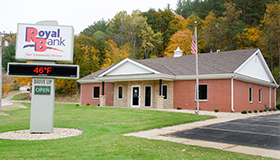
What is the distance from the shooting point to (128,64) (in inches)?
890

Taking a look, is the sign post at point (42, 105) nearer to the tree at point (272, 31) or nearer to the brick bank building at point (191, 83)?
the brick bank building at point (191, 83)

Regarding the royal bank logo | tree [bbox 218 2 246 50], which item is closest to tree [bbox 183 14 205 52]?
tree [bbox 218 2 246 50]

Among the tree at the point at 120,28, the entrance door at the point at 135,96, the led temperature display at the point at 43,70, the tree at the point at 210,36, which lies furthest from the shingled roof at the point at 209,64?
the tree at the point at 120,28

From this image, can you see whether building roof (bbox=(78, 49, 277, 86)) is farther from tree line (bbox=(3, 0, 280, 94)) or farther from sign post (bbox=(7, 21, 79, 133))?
tree line (bbox=(3, 0, 280, 94))

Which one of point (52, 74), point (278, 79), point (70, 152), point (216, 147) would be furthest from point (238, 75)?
point (278, 79)

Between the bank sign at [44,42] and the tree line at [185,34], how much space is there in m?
32.3

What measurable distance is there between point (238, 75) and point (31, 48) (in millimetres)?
15149

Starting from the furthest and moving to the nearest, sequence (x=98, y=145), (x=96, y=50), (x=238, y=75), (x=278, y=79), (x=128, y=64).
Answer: (x=96, y=50) < (x=278, y=79) < (x=128, y=64) < (x=238, y=75) < (x=98, y=145)

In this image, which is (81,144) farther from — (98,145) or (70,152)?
(70,152)

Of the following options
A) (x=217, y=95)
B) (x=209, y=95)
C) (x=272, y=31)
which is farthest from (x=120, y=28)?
(x=217, y=95)

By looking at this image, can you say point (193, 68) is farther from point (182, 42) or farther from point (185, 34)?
point (185, 34)

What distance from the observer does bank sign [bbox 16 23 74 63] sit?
939 cm

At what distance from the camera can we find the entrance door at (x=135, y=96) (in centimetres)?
2263

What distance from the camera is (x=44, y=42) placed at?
9.57 metres
